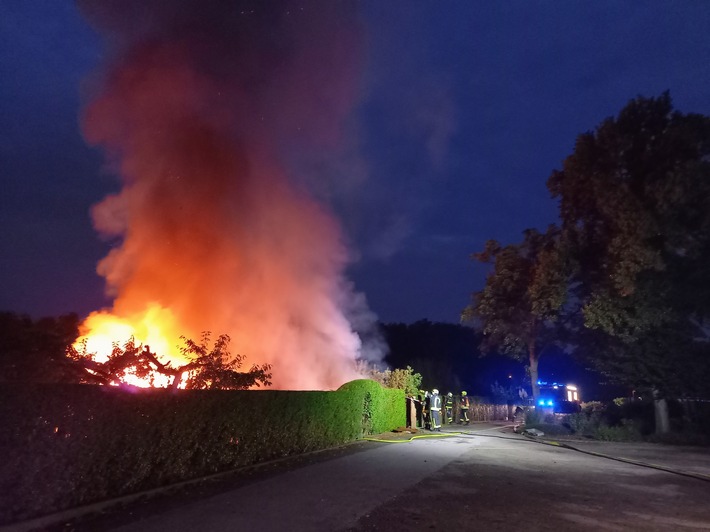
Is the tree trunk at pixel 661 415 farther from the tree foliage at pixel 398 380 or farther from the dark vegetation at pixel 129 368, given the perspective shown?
the dark vegetation at pixel 129 368

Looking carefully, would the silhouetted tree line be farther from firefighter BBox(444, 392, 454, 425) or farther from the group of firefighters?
the group of firefighters

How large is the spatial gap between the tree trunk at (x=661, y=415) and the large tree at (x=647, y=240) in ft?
1.82

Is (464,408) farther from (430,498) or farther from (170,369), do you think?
(430,498)

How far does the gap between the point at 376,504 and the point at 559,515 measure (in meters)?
2.62

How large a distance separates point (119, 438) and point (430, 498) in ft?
16.1

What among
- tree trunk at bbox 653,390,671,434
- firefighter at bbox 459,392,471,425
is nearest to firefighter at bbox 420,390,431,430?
firefighter at bbox 459,392,471,425

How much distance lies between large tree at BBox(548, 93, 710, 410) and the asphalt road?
635cm

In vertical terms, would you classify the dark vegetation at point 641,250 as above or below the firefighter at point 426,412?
above

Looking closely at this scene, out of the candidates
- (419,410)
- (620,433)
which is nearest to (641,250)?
(620,433)

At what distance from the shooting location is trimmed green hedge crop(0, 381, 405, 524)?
594 cm

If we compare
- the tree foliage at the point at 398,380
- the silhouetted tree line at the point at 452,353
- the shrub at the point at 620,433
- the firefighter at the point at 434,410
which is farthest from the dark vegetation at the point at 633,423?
the silhouetted tree line at the point at 452,353

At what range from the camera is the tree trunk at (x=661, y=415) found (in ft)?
62.7

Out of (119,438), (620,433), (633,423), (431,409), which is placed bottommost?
(620,433)

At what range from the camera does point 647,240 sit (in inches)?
652
